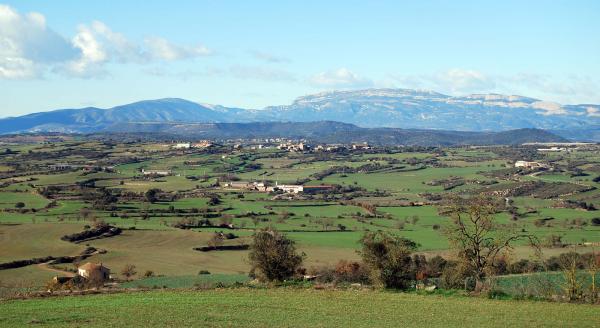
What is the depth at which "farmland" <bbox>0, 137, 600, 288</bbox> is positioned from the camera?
6223 centimetres

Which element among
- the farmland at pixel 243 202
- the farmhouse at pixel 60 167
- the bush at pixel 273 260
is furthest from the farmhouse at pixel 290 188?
the bush at pixel 273 260

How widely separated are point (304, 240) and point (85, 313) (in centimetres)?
4116

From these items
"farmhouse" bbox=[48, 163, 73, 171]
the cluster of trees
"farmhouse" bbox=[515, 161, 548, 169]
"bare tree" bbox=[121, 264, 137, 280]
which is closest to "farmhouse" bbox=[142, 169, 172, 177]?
"farmhouse" bbox=[48, 163, 73, 171]

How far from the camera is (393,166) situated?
6299 inches

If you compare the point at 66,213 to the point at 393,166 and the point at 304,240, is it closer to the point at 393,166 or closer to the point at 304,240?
the point at 304,240

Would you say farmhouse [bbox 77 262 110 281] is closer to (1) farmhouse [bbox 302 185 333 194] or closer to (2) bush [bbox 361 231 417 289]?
(2) bush [bbox 361 231 417 289]

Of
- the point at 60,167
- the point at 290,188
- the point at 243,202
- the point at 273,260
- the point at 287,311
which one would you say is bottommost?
the point at 243,202

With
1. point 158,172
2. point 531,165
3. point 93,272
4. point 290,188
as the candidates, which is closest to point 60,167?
point 158,172

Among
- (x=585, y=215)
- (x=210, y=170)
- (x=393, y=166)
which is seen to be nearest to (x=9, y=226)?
(x=585, y=215)

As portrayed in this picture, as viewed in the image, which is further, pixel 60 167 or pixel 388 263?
pixel 60 167

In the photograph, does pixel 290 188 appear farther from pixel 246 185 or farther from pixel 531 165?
pixel 531 165

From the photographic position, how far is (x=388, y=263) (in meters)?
36.3

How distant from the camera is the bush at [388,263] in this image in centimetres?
3641

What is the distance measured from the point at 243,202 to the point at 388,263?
66.2 metres
